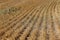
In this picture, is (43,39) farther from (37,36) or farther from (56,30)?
(56,30)

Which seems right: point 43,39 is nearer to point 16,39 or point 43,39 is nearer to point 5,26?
point 16,39

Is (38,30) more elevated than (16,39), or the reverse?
(38,30)

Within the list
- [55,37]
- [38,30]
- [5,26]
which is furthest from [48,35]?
[5,26]

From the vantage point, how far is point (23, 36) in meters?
5.86

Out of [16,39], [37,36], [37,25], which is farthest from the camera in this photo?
[37,25]

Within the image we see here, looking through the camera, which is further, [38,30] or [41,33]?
[38,30]

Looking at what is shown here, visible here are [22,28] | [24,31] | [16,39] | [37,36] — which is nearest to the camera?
[16,39]

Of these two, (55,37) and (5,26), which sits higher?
(5,26)

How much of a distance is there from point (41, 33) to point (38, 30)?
0.46 meters

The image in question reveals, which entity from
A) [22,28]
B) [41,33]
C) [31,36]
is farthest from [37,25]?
[31,36]

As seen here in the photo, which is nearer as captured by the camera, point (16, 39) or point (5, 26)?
point (16, 39)

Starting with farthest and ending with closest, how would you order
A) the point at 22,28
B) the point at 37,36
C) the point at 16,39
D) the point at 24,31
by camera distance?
the point at 22,28
the point at 24,31
the point at 37,36
the point at 16,39

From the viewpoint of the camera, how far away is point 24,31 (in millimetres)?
6531

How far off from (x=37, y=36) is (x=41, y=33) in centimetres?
40
